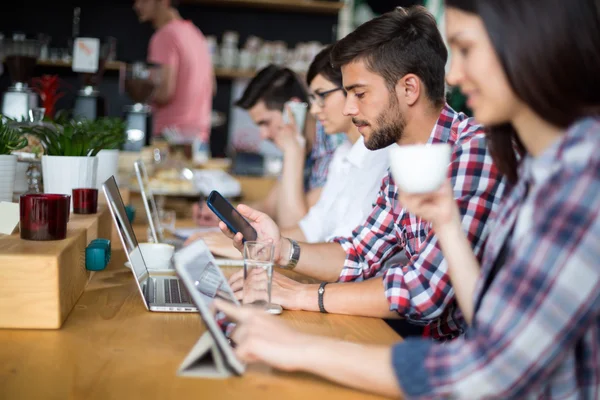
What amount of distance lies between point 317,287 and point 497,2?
0.84 metres

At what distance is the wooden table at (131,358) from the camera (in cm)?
106

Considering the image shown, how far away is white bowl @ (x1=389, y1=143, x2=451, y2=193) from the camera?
989mm

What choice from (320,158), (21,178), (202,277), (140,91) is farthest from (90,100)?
(202,277)

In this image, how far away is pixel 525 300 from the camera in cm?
89

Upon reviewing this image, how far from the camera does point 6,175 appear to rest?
165cm

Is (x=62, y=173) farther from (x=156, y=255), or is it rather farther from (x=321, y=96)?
(x=321, y=96)

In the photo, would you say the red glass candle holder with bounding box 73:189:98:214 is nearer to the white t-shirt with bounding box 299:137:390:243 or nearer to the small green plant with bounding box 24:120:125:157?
the small green plant with bounding box 24:120:125:157

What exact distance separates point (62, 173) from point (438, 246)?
1013mm

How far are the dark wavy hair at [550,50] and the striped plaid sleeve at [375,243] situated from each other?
911 millimetres

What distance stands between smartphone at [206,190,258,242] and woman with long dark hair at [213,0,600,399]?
51 cm

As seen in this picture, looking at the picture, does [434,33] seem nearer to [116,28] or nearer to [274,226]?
[274,226]

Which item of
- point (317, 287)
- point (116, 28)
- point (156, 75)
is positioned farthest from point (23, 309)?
point (116, 28)

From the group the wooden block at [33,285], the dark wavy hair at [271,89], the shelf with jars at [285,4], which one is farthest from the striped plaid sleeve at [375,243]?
the shelf with jars at [285,4]

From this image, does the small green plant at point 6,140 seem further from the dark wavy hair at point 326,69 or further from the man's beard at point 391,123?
the dark wavy hair at point 326,69
